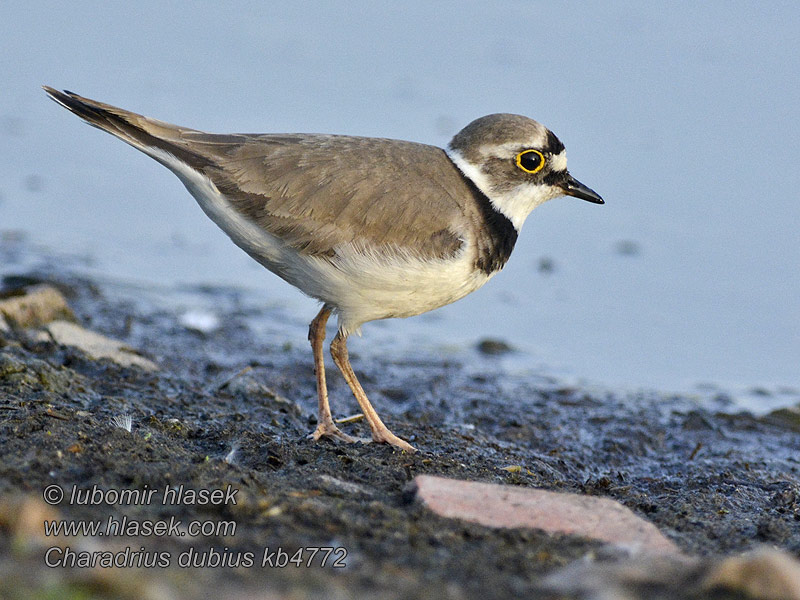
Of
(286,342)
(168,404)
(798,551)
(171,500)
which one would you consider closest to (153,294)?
(286,342)

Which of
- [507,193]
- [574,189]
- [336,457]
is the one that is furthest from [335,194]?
[574,189]

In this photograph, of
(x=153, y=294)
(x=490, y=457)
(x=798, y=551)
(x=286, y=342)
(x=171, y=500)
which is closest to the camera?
(x=171, y=500)

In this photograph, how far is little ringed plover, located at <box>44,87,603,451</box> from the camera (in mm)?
5188

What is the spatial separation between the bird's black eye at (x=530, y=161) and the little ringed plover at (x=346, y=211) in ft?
0.84

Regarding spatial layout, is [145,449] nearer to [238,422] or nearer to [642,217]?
[238,422]

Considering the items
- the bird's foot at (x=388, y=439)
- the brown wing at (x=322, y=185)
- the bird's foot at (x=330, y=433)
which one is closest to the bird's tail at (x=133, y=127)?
the brown wing at (x=322, y=185)

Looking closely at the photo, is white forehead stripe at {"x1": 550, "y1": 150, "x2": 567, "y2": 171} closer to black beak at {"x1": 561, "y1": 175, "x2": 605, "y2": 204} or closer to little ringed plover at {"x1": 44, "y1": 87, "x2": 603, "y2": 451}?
black beak at {"x1": 561, "y1": 175, "x2": 605, "y2": 204}

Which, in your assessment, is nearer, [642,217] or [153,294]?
[153,294]

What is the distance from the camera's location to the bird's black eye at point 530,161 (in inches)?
228

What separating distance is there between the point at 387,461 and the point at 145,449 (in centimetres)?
120

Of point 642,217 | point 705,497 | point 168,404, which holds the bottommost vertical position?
point 168,404

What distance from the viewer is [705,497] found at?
4930mm

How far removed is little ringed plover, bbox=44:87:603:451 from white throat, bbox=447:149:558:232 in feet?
0.04

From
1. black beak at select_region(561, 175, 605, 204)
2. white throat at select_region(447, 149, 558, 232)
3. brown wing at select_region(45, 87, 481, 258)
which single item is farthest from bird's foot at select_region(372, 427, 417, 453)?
black beak at select_region(561, 175, 605, 204)
